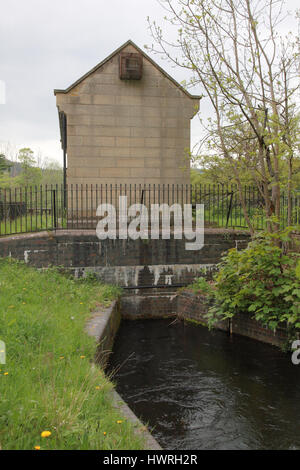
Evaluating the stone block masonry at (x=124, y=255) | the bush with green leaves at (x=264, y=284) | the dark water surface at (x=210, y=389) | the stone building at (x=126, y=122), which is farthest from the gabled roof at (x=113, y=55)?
the dark water surface at (x=210, y=389)

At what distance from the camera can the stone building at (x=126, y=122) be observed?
12.1 m

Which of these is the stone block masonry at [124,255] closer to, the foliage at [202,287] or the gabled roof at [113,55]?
the foliage at [202,287]

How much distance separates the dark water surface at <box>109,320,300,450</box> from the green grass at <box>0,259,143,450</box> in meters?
1.09

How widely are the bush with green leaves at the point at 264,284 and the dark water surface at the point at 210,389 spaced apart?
2.08ft

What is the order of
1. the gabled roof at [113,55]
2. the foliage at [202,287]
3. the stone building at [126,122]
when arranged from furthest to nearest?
the stone building at [126,122] < the gabled roof at [113,55] < the foliage at [202,287]

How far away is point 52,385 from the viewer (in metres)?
3.27

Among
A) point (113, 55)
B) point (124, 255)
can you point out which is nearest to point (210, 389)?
point (124, 255)

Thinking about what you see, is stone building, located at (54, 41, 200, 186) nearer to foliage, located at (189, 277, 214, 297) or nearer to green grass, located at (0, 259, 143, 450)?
foliage, located at (189, 277, 214, 297)

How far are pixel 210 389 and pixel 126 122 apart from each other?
9.25 m

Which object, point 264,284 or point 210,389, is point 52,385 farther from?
point 264,284

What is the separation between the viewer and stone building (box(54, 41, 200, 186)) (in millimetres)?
12148

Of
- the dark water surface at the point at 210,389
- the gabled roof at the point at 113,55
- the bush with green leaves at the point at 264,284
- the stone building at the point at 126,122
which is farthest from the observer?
the stone building at the point at 126,122

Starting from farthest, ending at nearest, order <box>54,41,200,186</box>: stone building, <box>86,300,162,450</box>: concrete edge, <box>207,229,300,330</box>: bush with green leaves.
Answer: <box>54,41,200,186</box>: stone building → <box>207,229,300,330</box>: bush with green leaves → <box>86,300,162,450</box>: concrete edge

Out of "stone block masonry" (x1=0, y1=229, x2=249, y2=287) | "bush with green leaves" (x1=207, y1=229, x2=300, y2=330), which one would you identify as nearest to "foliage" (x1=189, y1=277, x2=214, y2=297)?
"stone block masonry" (x1=0, y1=229, x2=249, y2=287)
